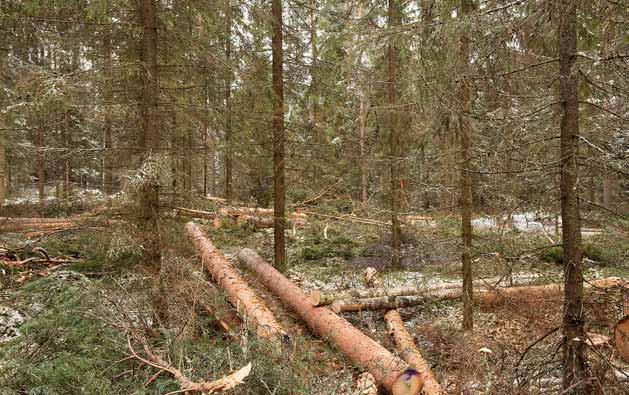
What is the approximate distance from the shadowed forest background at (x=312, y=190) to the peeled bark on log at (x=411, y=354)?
5 centimetres

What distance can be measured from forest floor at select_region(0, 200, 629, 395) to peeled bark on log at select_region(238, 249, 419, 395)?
22 cm

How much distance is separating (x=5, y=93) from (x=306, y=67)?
8.13m

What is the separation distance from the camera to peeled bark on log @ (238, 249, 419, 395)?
4660 millimetres

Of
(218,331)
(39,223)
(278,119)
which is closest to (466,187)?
(278,119)

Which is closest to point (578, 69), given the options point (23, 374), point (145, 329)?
point (145, 329)

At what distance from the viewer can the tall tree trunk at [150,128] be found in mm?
5469

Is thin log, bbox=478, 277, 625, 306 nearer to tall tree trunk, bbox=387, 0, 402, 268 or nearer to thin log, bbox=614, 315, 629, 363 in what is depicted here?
thin log, bbox=614, 315, 629, 363

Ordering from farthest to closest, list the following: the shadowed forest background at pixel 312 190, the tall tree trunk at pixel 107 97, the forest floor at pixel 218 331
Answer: the tall tree trunk at pixel 107 97 → the shadowed forest background at pixel 312 190 → the forest floor at pixel 218 331

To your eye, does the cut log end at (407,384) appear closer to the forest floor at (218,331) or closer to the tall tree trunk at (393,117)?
the forest floor at (218,331)

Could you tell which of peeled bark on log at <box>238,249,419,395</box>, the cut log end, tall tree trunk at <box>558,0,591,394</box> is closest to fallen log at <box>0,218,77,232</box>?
peeled bark on log at <box>238,249,419,395</box>

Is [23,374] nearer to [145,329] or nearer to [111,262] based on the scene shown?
[145,329]

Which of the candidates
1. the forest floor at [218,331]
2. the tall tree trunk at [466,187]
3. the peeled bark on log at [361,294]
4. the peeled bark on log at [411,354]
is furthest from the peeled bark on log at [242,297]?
the tall tree trunk at [466,187]

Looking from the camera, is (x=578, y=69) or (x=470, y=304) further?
(x=470, y=304)

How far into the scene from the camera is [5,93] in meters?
10.2
